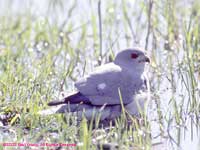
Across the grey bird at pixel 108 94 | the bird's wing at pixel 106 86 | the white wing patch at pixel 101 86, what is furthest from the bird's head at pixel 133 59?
the white wing patch at pixel 101 86

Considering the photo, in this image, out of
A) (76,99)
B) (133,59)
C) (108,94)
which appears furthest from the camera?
(133,59)

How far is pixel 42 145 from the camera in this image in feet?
18.5

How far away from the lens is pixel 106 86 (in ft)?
21.6

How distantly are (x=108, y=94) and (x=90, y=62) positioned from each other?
4.86ft

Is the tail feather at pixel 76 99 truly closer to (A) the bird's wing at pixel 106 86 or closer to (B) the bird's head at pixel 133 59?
(A) the bird's wing at pixel 106 86

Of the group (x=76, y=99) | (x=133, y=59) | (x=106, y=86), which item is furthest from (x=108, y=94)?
(x=133, y=59)

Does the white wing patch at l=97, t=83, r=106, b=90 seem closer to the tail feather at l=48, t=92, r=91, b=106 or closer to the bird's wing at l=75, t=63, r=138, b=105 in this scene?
the bird's wing at l=75, t=63, r=138, b=105

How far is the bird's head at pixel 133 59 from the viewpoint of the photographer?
6.99m

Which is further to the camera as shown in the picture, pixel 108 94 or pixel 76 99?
pixel 108 94

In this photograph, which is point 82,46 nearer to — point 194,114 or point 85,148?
point 194,114

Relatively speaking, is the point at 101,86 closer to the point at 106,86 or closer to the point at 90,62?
the point at 106,86

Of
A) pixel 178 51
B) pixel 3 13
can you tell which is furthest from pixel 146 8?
pixel 3 13

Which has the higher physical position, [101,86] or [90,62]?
[90,62]

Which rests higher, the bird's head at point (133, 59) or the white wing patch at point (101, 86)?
the bird's head at point (133, 59)
